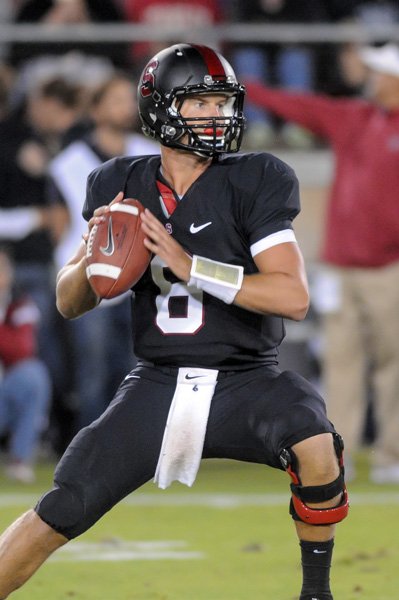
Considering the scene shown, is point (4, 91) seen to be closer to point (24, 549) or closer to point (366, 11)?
point (366, 11)

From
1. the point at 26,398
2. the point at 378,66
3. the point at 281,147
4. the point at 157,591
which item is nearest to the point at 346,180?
the point at 378,66

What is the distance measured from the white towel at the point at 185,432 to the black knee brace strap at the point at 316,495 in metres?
0.25

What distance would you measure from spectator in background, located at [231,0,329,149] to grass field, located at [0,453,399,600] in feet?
8.75

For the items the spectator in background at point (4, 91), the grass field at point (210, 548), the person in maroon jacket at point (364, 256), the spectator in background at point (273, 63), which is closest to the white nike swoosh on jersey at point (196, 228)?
the grass field at point (210, 548)

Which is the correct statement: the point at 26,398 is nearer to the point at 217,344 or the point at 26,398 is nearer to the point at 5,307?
the point at 5,307

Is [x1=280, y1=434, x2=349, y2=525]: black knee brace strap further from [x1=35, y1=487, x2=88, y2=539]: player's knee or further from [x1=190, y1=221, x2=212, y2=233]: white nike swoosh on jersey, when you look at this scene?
[x1=190, y1=221, x2=212, y2=233]: white nike swoosh on jersey

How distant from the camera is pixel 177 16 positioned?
750 cm

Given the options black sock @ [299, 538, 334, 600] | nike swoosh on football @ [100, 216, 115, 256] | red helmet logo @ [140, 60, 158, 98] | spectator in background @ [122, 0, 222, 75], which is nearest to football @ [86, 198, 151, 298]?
nike swoosh on football @ [100, 216, 115, 256]

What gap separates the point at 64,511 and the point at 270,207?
38.8 inches

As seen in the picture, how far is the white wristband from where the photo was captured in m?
2.88

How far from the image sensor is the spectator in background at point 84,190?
612 cm

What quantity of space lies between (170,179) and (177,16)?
457 cm

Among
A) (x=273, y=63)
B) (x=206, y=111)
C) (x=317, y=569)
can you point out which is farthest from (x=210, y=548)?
(x=273, y=63)

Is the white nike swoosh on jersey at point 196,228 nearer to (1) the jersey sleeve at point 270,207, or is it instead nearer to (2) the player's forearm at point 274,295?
(1) the jersey sleeve at point 270,207
